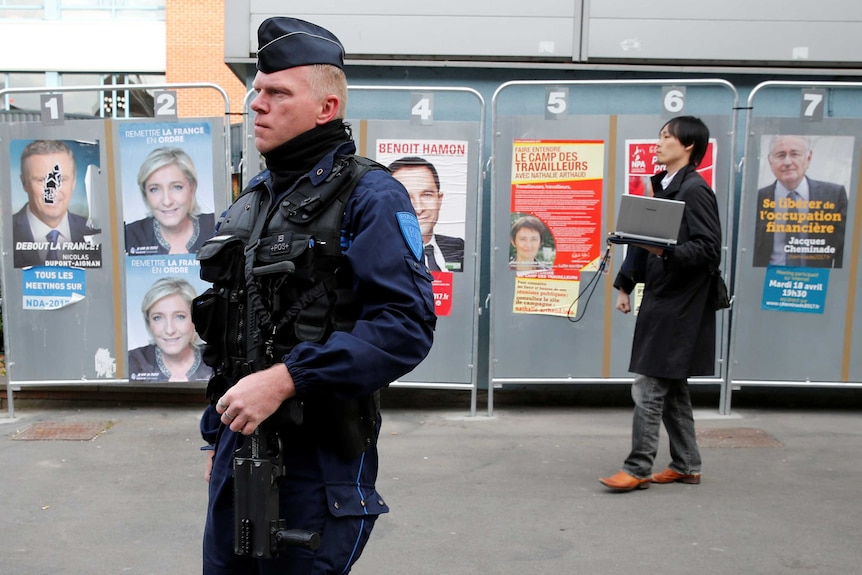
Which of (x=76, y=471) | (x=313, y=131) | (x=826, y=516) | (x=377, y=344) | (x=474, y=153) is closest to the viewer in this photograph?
(x=377, y=344)

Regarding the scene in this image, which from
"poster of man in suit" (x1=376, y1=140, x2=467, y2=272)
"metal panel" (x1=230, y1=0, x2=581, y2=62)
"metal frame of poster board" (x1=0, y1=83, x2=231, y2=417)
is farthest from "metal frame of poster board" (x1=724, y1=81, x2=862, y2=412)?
"metal frame of poster board" (x1=0, y1=83, x2=231, y2=417)

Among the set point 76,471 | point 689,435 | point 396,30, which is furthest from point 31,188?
point 689,435

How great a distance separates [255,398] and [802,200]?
580 cm

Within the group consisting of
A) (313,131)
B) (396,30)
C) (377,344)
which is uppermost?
(396,30)

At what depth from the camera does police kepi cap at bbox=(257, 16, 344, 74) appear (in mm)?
2221

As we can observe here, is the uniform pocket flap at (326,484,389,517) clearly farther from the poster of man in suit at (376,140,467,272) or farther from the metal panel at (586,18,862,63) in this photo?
the metal panel at (586,18,862,63)

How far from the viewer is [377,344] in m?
2.07

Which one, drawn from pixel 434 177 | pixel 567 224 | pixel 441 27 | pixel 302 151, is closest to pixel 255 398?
pixel 302 151

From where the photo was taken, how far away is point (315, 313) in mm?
2133

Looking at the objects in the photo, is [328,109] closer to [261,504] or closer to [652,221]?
[261,504]

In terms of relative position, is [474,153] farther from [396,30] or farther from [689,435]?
[689,435]

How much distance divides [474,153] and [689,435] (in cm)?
265

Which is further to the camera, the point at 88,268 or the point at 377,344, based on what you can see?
the point at 88,268

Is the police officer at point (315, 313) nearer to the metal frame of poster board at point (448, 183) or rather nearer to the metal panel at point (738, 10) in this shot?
the metal frame of poster board at point (448, 183)
